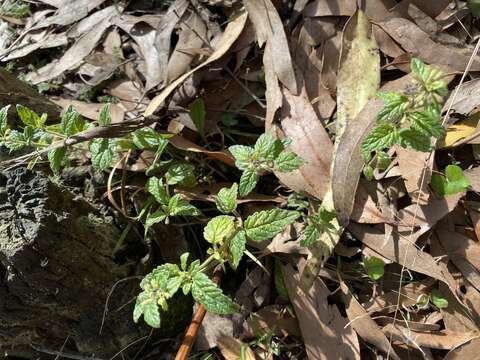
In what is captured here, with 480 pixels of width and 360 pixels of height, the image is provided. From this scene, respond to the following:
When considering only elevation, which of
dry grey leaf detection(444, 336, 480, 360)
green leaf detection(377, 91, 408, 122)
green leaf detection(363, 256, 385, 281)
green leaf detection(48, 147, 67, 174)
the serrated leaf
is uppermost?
green leaf detection(377, 91, 408, 122)

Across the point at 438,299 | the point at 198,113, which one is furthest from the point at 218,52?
the point at 438,299

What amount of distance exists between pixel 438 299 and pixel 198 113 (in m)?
1.11

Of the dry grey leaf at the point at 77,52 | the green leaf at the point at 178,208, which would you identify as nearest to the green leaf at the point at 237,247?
the green leaf at the point at 178,208

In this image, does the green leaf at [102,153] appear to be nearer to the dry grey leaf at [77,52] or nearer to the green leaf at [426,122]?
the dry grey leaf at [77,52]

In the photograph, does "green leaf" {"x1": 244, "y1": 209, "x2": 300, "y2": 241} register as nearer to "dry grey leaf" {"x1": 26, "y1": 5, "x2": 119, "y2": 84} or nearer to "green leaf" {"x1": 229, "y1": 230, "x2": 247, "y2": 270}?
"green leaf" {"x1": 229, "y1": 230, "x2": 247, "y2": 270}

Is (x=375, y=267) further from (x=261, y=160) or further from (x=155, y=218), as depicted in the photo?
(x=155, y=218)

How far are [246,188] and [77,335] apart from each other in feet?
2.80

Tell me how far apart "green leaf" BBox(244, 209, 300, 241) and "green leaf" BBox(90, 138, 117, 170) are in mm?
501

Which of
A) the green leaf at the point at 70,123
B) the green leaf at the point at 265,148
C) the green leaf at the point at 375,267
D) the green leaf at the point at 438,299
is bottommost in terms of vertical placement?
the green leaf at the point at 438,299

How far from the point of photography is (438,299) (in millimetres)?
1981

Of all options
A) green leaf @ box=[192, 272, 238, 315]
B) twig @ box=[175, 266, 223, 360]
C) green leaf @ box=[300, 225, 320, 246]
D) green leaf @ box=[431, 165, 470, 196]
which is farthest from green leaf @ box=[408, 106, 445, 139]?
twig @ box=[175, 266, 223, 360]

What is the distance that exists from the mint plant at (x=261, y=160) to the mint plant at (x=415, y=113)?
25cm

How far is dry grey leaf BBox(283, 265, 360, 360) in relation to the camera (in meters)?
Answer: 2.03

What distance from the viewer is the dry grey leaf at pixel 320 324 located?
6.66 feet
